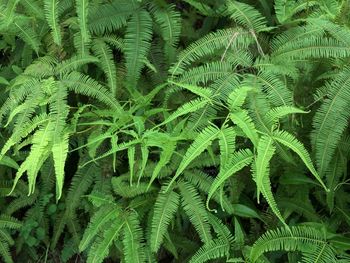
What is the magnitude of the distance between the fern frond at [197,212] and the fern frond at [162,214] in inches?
2.2

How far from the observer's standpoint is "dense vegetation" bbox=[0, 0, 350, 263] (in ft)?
7.44

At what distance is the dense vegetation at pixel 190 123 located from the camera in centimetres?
227

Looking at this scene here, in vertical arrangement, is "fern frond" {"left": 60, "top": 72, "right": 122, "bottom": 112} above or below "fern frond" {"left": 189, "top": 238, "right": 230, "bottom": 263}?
above

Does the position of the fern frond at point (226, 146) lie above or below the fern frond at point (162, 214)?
above

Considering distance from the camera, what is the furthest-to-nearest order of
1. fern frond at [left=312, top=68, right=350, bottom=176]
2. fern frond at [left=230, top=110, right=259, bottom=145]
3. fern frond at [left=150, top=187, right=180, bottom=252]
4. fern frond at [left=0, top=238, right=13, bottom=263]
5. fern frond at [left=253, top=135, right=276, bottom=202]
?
fern frond at [left=0, top=238, right=13, bottom=263]
fern frond at [left=150, top=187, right=180, bottom=252]
fern frond at [left=312, top=68, right=350, bottom=176]
fern frond at [left=230, top=110, right=259, bottom=145]
fern frond at [left=253, top=135, right=276, bottom=202]

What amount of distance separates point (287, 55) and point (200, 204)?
3.19 ft

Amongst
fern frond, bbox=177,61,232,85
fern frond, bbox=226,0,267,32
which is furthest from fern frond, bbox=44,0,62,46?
fern frond, bbox=226,0,267,32

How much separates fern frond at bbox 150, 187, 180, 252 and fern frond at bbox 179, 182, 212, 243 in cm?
6

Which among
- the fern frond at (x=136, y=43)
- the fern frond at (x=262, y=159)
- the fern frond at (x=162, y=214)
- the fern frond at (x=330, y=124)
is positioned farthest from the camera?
the fern frond at (x=136, y=43)

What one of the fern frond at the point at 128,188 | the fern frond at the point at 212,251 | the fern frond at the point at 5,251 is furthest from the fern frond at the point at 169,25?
the fern frond at the point at 5,251

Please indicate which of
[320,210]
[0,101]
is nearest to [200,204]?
[320,210]

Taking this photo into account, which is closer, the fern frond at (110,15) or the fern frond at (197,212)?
the fern frond at (197,212)

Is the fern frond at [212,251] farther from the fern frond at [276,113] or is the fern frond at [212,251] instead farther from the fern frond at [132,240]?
the fern frond at [276,113]

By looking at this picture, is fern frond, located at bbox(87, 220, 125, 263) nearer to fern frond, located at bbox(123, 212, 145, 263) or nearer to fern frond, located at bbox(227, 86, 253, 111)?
fern frond, located at bbox(123, 212, 145, 263)
